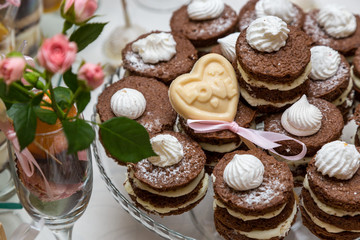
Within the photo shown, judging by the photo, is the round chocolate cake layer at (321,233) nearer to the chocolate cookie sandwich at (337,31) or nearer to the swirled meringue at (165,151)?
the swirled meringue at (165,151)

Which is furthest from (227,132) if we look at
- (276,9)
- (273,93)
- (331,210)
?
(276,9)

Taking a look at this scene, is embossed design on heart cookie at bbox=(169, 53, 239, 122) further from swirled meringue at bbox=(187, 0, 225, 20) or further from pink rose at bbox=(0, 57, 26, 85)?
pink rose at bbox=(0, 57, 26, 85)

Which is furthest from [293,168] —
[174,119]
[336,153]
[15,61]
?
[15,61]

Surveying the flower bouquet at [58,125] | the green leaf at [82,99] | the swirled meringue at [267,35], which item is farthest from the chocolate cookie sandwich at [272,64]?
the green leaf at [82,99]

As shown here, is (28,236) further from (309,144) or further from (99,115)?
(309,144)

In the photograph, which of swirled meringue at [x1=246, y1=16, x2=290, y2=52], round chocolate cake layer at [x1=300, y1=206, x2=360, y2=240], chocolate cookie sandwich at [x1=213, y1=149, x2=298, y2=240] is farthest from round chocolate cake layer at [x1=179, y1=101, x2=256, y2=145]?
round chocolate cake layer at [x1=300, y1=206, x2=360, y2=240]
